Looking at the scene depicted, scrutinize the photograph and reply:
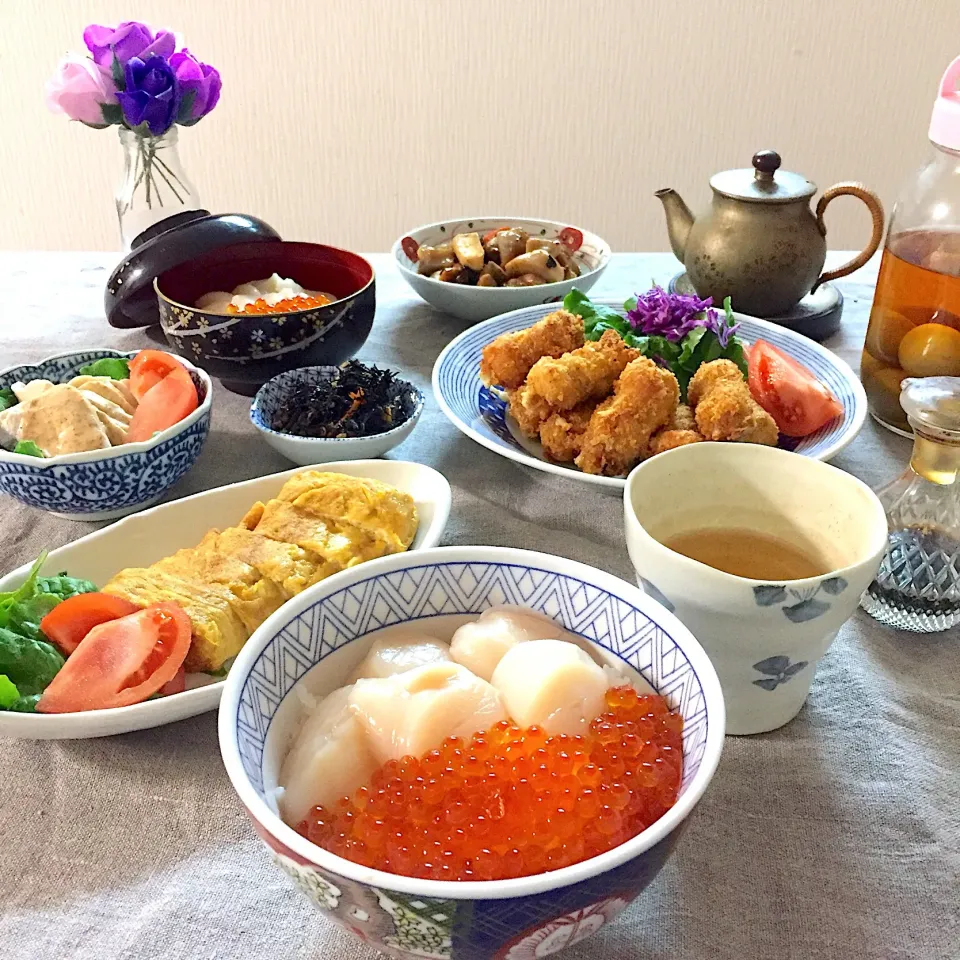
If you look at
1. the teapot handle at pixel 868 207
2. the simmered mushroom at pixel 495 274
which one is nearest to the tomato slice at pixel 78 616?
the simmered mushroom at pixel 495 274

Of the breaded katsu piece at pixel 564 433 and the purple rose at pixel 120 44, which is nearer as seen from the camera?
the breaded katsu piece at pixel 564 433

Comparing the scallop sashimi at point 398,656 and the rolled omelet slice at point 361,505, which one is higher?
the scallop sashimi at point 398,656

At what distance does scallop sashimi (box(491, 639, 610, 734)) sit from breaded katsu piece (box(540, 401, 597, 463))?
21.4 inches

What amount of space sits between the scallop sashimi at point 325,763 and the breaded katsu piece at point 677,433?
2.11 feet

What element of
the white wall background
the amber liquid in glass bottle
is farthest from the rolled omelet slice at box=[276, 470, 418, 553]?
the white wall background

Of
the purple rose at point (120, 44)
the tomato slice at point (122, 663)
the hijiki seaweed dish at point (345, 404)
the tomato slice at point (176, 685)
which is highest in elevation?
the purple rose at point (120, 44)

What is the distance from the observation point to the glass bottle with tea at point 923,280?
46.3 inches

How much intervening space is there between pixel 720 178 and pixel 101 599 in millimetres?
1211

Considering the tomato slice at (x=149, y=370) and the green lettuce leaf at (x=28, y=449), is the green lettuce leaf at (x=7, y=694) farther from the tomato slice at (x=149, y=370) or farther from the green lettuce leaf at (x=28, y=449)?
the tomato slice at (x=149, y=370)

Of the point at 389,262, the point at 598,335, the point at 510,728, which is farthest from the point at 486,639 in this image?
the point at 389,262

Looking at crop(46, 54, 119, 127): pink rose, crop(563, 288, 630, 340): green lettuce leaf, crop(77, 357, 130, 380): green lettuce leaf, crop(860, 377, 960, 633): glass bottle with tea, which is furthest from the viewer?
crop(46, 54, 119, 127): pink rose

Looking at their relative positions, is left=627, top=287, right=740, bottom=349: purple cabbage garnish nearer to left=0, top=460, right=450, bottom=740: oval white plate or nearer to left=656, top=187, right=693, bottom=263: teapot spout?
left=656, top=187, right=693, bottom=263: teapot spout

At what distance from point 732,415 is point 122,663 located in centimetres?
78

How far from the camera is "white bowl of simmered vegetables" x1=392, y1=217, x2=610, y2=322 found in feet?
5.16
